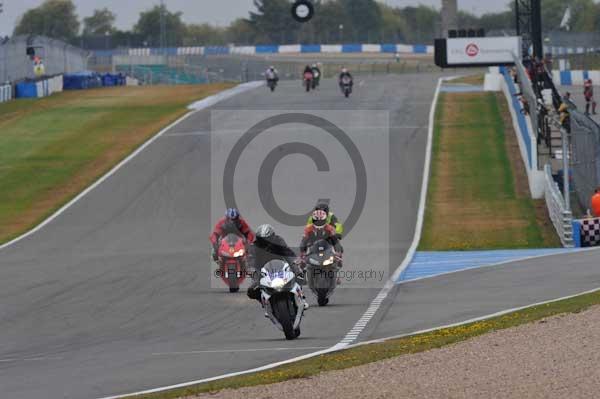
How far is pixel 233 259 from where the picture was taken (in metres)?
19.7

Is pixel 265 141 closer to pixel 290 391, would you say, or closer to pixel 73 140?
pixel 73 140

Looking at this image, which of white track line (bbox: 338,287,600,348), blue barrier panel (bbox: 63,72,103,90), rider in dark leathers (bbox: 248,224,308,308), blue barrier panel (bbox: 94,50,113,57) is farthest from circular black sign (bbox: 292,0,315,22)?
blue barrier panel (bbox: 94,50,113,57)

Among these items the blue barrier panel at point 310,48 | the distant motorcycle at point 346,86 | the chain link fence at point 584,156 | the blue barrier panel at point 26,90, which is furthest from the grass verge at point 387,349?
the blue barrier panel at point 310,48

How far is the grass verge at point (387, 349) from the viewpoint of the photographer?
11.5 meters

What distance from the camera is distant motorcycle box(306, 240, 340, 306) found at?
17875mm

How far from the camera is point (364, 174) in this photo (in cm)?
3603

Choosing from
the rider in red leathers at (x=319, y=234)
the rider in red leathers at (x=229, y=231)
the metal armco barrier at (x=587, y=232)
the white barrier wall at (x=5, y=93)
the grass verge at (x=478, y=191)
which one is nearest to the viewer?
the rider in red leathers at (x=319, y=234)

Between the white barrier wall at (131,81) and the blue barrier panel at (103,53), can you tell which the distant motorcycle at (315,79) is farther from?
the blue barrier panel at (103,53)

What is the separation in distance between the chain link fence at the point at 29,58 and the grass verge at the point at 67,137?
158 inches

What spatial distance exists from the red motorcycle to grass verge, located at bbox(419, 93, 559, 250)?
781cm

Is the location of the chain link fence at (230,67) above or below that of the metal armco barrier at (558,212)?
above

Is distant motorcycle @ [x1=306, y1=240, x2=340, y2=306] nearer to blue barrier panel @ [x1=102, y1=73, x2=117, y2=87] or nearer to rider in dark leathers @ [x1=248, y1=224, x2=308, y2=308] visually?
rider in dark leathers @ [x1=248, y1=224, x2=308, y2=308]

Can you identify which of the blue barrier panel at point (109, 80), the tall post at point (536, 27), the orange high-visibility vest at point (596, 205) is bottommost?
the orange high-visibility vest at point (596, 205)

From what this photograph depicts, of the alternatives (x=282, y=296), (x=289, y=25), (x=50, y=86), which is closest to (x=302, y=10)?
(x=282, y=296)
